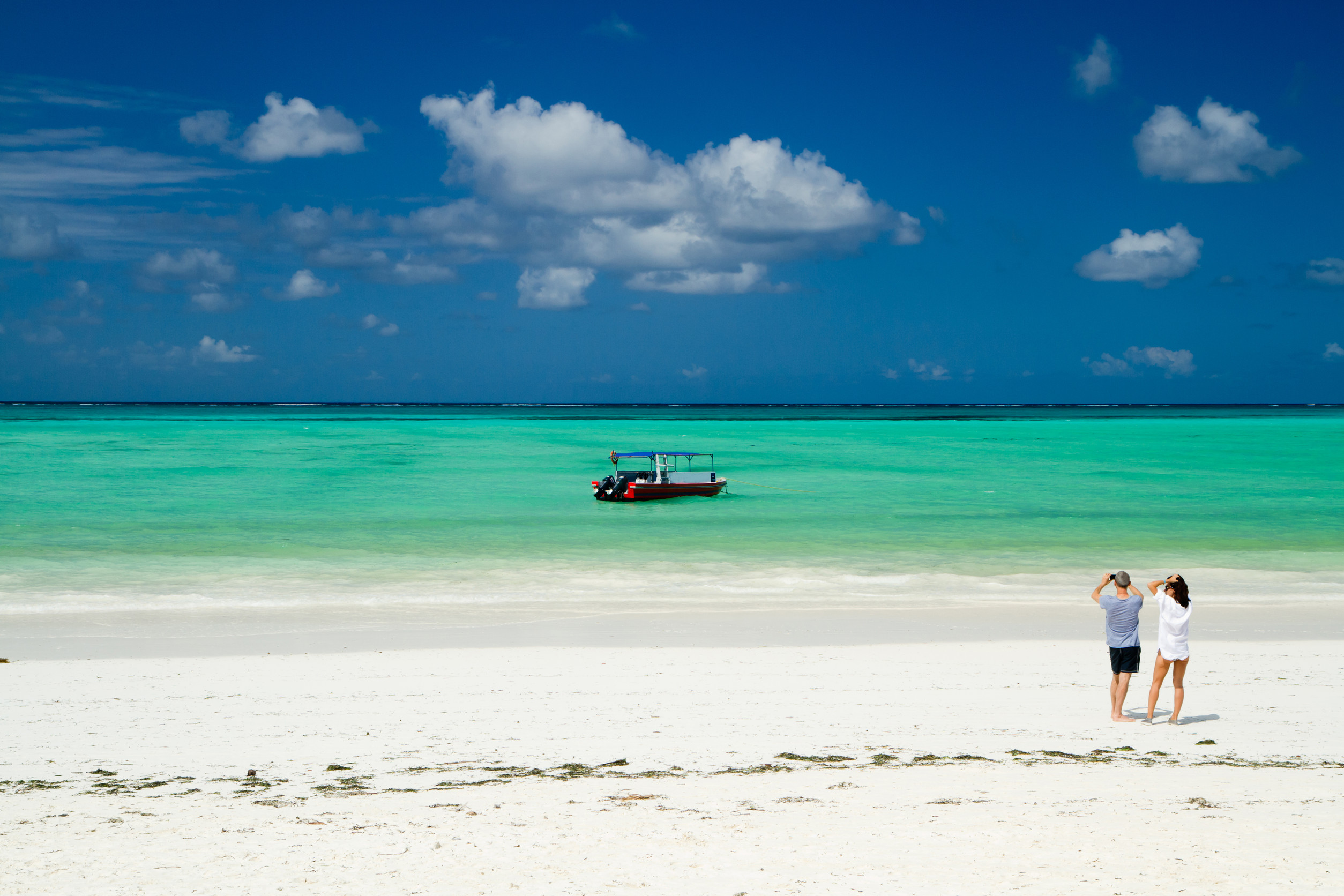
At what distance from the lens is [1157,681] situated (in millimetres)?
10445

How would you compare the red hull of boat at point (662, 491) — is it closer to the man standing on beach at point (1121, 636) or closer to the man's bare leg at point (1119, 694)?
the man standing on beach at point (1121, 636)

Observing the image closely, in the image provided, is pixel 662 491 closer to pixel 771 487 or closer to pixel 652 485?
pixel 652 485

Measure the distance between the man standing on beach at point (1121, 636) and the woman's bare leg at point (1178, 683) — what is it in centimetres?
44

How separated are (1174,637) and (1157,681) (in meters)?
0.53

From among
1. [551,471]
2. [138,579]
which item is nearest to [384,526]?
[138,579]

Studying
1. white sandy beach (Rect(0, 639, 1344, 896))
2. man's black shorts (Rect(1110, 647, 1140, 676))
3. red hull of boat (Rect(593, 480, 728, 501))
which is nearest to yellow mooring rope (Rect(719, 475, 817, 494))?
red hull of boat (Rect(593, 480, 728, 501))

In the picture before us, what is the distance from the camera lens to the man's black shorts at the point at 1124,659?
34.0 ft

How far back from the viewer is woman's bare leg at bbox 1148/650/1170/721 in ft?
33.7

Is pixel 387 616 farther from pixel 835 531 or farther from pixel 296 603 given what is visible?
pixel 835 531

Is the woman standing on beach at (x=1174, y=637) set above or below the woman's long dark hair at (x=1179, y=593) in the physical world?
below

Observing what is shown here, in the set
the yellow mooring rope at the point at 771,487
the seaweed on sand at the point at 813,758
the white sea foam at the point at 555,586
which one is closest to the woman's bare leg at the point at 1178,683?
the seaweed on sand at the point at 813,758

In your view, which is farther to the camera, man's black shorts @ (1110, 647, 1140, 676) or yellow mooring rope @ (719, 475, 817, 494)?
yellow mooring rope @ (719, 475, 817, 494)

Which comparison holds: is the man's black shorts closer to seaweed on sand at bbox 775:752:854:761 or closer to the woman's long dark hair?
the woman's long dark hair

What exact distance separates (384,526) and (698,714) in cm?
2357
